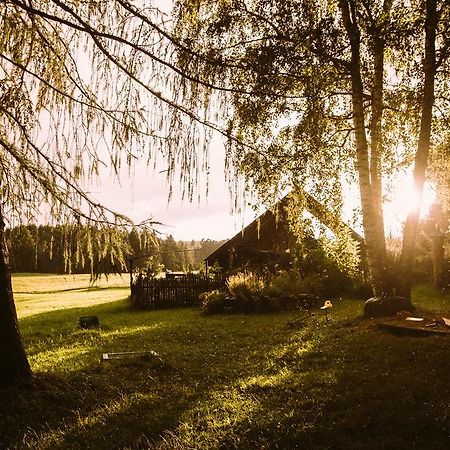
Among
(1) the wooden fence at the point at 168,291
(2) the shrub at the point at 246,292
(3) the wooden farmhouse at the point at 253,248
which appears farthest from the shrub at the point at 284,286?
(3) the wooden farmhouse at the point at 253,248

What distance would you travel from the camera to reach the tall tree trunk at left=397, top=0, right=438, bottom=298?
30.7 feet

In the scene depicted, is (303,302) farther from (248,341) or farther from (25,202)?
(25,202)

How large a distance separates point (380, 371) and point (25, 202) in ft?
17.2

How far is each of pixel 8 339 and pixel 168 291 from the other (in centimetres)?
1304

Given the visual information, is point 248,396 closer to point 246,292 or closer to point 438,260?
point 246,292

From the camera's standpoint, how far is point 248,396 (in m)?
5.46

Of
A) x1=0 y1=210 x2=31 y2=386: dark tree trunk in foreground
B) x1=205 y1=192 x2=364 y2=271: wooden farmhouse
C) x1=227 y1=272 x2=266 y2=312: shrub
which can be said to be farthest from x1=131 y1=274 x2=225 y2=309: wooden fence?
x1=0 y1=210 x2=31 y2=386: dark tree trunk in foreground

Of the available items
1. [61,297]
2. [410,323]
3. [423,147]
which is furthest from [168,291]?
[61,297]

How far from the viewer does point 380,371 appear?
5828 millimetres

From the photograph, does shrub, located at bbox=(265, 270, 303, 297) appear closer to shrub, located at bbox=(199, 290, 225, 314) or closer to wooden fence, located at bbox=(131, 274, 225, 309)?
shrub, located at bbox=(199, 290, 225, 314)

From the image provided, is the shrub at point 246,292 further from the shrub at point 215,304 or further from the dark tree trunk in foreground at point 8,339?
the dark tree trunk in foreground at point 8,339

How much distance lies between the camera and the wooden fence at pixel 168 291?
60.4 ft

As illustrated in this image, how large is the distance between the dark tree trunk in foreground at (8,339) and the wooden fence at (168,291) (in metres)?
12.7

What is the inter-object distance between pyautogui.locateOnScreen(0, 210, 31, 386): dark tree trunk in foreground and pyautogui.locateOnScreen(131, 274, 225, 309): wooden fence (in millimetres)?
12698
